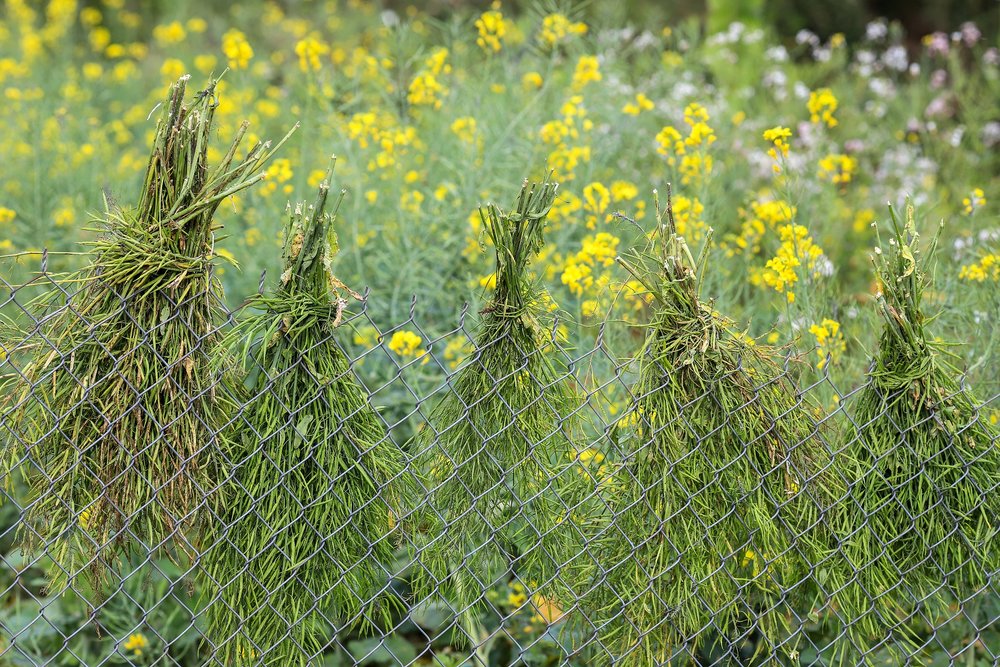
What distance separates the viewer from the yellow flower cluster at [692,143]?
3.17 meters

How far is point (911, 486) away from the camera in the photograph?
7.68 ft

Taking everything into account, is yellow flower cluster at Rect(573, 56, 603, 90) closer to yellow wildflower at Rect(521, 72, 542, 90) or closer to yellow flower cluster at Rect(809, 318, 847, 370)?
yellow wildflower at Rect(521, 72, 542, 90)

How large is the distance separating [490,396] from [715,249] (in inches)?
52.2

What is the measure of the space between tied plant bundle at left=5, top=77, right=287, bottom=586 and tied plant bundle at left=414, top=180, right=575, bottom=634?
55 centimetres

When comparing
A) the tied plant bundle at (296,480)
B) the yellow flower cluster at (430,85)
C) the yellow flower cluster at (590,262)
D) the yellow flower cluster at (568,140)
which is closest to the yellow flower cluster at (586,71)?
the yellow flower cluster at (568,140)

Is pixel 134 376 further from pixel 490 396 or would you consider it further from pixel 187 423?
pixel 490 396

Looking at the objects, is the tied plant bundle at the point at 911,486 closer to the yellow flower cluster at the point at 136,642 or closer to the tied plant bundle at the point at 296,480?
the tied plant bundle at the point at 296,480

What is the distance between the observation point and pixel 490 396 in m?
2.24

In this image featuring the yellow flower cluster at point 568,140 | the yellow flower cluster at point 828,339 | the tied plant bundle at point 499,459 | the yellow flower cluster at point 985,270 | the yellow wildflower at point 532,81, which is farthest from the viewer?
the yellow wildflower at point 532,81

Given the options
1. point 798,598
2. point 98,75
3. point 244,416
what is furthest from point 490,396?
point 98,75

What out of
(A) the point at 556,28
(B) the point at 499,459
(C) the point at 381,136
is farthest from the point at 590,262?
(A) the point at 556,28

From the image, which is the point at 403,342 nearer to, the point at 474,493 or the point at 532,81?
the point at 474,493

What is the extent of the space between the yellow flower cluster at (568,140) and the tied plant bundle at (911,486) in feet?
4.89

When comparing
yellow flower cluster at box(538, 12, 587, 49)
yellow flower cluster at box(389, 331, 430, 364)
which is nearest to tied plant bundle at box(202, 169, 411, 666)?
yellow flower cluster at box(389, 331, 430, 364)
